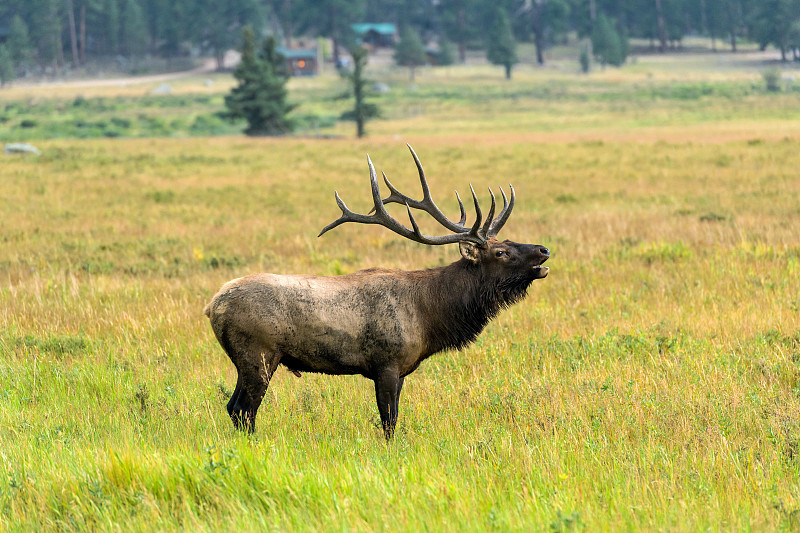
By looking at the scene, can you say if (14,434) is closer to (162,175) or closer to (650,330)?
(650,330)

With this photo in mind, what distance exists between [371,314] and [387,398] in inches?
22.4

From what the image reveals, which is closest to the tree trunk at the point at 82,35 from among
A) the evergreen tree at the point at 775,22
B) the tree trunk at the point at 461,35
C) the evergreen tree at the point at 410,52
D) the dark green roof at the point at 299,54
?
the dark green roof at the point at 299,54

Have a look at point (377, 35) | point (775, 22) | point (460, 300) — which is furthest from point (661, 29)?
point (460, 300)

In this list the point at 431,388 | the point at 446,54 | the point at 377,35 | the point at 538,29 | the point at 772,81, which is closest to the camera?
the point at 431,388

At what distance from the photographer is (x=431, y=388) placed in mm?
6523

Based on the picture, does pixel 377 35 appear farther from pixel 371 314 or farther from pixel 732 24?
pixel 371 314

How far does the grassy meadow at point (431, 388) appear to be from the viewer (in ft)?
13.4

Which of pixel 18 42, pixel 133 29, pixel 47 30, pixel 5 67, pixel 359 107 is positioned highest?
pixel 47 30

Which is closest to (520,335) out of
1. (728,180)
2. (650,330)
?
(650,330)

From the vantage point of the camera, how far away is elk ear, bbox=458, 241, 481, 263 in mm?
6109

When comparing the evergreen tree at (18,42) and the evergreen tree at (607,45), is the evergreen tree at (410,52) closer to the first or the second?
the evergreen tree at (607,45)

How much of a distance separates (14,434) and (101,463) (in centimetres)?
125

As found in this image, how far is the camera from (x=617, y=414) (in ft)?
18.8

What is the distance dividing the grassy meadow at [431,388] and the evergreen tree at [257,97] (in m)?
35.6
